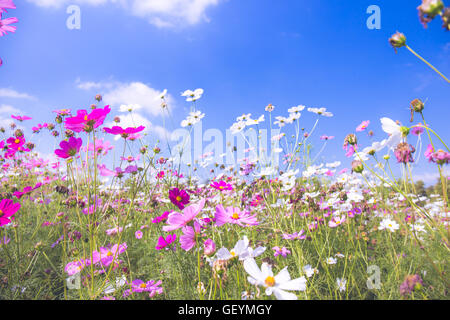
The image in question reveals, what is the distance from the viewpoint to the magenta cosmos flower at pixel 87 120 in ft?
2.25

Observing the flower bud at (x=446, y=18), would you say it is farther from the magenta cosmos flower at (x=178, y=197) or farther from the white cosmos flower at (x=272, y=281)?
the magenta cosmos flower at (x=178, y=197)

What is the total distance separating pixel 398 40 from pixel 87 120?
912 mm

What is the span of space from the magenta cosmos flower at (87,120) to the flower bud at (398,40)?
839mm

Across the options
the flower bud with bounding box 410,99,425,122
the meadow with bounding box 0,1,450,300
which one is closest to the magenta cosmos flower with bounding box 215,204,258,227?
the meadow with bounding box 0,1,450,300

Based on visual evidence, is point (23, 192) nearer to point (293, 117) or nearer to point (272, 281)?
point (272, 281)

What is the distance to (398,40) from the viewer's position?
69 cm

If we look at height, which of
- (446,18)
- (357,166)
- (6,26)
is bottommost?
(357,166)

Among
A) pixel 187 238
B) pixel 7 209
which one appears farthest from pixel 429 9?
pixel 7 209

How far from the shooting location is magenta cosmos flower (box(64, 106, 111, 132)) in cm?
69

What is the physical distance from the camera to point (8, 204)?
31.8 inches

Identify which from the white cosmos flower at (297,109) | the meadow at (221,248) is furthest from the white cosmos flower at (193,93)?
the white cosmos flower at (297,109)

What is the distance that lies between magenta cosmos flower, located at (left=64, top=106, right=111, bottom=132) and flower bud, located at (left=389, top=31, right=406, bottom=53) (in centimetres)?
84
